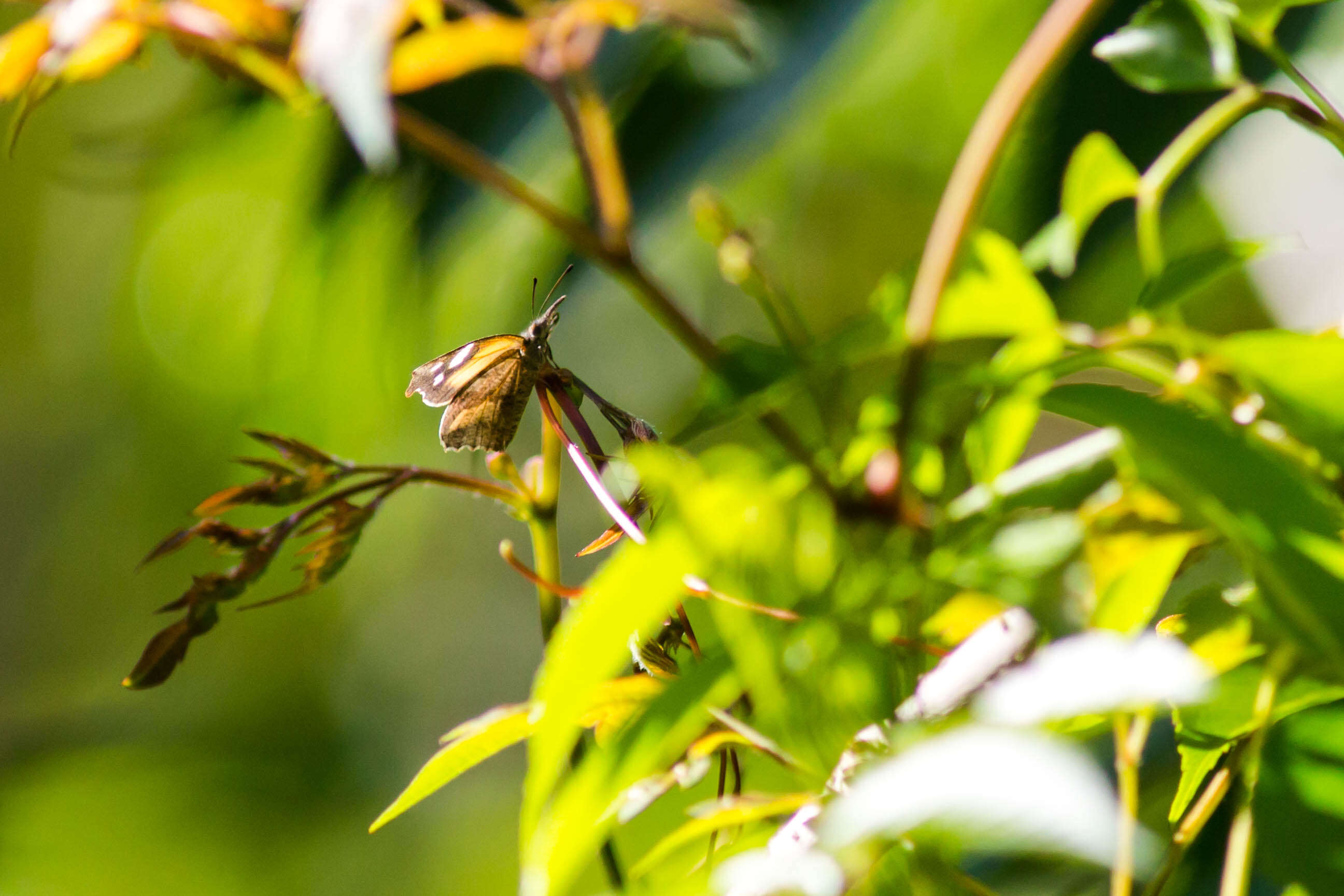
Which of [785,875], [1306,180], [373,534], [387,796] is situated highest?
[785,875]

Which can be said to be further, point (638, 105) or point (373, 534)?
point (373, 534)

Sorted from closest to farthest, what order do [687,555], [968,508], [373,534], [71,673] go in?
[687,555] → [968,508] → [373,534] → [71,673]

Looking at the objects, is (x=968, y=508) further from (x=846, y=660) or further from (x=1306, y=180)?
(x=1306, y=180)

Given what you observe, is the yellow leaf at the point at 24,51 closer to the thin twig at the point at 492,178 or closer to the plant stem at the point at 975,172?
the thin twig at the point at 492,178

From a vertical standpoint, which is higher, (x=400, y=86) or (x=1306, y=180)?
(x=400, y=86)

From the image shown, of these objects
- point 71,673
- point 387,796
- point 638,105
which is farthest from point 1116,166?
point 71,673

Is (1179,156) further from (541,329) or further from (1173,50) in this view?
(541,329)

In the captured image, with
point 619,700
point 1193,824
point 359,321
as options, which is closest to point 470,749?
point 619,700
